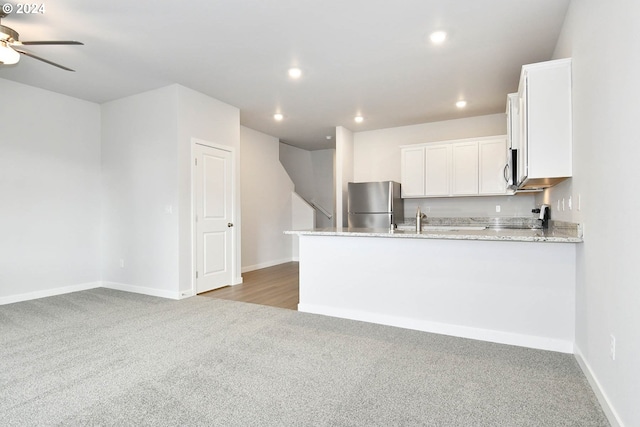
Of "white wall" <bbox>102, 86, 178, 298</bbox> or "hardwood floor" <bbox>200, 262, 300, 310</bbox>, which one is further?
"white wall" <bbox>102, 86, 178, 298</bbox>

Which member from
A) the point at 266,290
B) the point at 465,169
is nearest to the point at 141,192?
the point at 266,290

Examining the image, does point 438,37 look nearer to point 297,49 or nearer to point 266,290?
point 297,49

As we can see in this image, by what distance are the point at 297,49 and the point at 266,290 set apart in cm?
308

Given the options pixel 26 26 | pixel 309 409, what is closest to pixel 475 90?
pixel 309 409

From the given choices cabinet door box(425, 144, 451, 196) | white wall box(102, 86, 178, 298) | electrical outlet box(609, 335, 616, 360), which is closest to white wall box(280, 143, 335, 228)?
cabinet door box(425, 144, 451, 196)

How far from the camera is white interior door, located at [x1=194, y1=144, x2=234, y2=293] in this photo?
465cm

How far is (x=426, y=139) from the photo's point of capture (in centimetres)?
609

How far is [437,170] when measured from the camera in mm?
5629

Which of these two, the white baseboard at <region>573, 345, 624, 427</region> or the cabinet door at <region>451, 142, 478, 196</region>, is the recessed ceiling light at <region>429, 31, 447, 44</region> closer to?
the cabinet door at <region>451, 142, 478, 196</region>

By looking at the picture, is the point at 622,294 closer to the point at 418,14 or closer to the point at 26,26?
the point at 418,14

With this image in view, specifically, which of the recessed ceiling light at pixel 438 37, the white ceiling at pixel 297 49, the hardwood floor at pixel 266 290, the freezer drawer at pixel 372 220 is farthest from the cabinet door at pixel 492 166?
the hardwood floor at pixel 266 290

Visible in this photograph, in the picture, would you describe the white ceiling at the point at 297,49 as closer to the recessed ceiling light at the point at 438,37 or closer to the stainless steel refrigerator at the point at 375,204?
the recessed ceiling light at the point at 438,37

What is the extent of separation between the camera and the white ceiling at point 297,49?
2734 mm

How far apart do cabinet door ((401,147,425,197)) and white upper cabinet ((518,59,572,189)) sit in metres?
3.00
